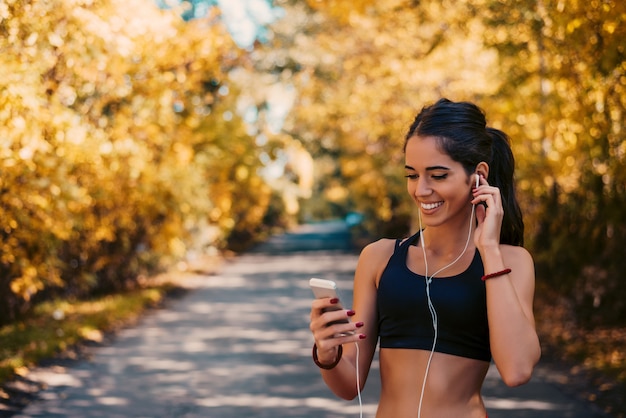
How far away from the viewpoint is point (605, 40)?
6.61 m

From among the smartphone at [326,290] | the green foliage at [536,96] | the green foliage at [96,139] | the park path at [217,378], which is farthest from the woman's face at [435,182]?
the park path at [217,378]

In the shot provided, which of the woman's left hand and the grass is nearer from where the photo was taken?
the woman's left hand

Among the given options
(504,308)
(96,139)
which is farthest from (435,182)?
(96,139)

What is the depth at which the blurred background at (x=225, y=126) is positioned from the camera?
26.3 ft

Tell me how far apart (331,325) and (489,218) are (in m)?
0.54

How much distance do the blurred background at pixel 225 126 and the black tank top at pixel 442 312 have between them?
3.28ft

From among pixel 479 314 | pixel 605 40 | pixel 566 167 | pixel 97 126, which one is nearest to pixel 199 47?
pixel 97 126

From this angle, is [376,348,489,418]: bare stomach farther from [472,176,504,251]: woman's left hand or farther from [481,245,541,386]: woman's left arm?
[472,176,504,251]: woman's left hand

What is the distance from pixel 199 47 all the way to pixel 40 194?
→ 18.9 feet

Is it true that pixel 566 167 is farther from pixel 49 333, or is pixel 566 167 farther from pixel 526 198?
pixel 49 333

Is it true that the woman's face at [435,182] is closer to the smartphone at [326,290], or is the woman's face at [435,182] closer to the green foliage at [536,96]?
the smartphone at [326,290]

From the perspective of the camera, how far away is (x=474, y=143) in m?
2.59

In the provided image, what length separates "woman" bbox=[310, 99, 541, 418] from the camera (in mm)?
2449

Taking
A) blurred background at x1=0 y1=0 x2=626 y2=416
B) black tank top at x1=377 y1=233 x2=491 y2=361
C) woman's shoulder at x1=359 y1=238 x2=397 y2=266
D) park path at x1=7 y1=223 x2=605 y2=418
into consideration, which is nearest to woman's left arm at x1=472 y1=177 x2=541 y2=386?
black tank top at x1=377 y1=233 x2=491 y2=361
